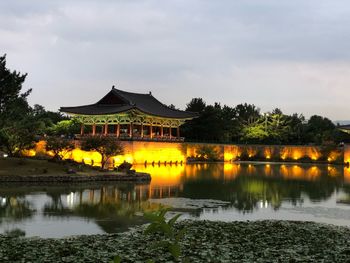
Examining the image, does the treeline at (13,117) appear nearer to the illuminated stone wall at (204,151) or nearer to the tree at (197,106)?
the illuminated stone wall at (204,151)

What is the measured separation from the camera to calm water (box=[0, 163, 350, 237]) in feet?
52.9

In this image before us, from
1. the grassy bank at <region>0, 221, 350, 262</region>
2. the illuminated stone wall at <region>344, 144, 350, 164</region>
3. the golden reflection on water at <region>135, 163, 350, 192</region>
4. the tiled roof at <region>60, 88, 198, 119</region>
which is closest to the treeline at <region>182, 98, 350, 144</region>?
the illuminated stone wall at <region>344, 144, 350, 164</region>

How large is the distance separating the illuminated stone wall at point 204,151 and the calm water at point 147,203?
18184 millimetres

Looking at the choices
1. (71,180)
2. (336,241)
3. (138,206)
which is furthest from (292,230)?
(71,180)

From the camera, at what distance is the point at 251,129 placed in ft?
267

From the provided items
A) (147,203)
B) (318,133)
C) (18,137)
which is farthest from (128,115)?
(318,133)

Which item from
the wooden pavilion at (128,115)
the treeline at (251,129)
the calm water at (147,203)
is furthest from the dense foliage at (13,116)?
the treeline at (251,129)

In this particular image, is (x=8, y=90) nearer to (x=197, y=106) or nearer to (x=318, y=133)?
(x=197, y=106)

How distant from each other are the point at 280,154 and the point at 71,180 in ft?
158

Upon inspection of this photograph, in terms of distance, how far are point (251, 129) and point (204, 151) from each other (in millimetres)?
18815

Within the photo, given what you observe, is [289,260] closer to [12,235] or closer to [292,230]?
[292,230]

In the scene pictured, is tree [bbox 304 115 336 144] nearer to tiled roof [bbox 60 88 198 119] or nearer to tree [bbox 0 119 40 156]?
tiled roof [bbox 60 88 198 119]

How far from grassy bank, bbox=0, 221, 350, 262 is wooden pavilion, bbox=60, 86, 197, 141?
37.4 meters

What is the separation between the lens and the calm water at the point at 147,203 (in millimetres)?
16125
